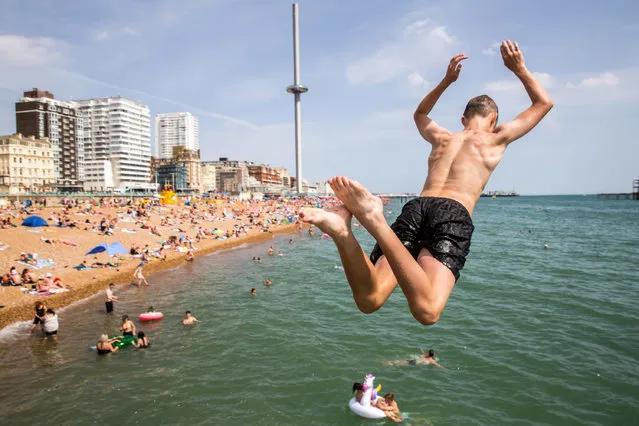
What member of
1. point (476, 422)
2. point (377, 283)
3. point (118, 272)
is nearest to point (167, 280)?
point (118, 272)

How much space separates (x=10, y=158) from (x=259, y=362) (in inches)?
3746

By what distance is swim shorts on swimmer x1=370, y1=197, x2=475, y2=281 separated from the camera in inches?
136

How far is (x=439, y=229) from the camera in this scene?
355cm

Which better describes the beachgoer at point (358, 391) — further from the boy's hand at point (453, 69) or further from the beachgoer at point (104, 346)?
the beachgoer at point (104, 346)

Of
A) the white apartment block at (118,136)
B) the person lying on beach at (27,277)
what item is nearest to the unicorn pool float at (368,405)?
the person lying on beach at (27,277)

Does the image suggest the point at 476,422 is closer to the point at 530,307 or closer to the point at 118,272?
the point at 530,307

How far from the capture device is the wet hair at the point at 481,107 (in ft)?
13.8

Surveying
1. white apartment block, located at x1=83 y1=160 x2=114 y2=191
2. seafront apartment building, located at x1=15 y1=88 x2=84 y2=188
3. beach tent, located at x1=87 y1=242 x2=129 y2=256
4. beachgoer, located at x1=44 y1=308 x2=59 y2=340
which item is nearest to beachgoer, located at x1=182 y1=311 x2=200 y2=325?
beachgoer, located at x1=44 y1=308 x2=59 y2=340

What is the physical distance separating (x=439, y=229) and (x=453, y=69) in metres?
2.00

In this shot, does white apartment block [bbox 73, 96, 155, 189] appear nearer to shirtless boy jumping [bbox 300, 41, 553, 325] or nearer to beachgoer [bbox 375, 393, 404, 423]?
beachgoer [bbox 375, 393, 404, 423]

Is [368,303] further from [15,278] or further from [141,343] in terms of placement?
[15,278]

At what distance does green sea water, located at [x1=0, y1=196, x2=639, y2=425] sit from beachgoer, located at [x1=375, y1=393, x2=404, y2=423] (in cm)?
31

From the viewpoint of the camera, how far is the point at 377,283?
10.9 feet

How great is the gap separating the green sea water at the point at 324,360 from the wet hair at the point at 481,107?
28.9 ft
